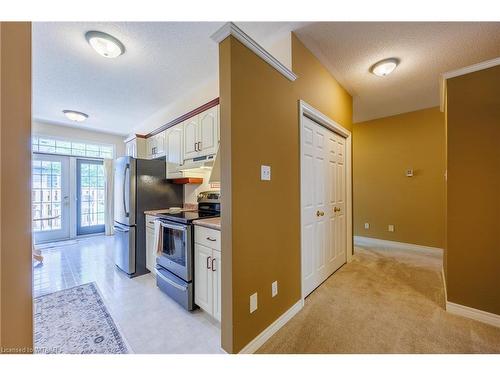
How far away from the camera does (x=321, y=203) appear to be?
2.50 meters

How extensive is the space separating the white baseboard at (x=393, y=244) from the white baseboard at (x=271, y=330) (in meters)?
3.02

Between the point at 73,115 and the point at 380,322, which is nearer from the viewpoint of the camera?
the point at 380,322

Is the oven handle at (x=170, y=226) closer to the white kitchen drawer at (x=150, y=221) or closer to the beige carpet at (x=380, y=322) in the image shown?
the white kitchen drawer at (x=150, y=221)

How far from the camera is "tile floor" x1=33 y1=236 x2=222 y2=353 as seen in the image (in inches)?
63.7

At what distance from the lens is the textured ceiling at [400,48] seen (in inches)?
75.7

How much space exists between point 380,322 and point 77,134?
673cm

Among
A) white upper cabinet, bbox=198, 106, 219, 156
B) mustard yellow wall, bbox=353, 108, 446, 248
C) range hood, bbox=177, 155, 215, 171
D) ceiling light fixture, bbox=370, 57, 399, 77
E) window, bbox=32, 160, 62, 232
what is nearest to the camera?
ceiling light fixture, bbox=370, 57, 399, 77

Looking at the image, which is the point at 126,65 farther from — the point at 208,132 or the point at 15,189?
the point at 15,189

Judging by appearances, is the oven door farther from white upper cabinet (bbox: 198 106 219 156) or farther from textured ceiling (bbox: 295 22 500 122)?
textured ceiling (bbox: 295 22 500 122)

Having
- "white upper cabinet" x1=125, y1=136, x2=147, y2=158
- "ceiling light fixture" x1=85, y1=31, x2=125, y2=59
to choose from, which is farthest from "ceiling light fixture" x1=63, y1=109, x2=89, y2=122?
"ceiling light fixture" x1=85, y1=31, x2=125, y2=59

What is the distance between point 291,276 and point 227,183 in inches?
46.3

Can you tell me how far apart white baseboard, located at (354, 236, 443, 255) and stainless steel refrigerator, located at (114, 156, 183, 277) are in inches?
164

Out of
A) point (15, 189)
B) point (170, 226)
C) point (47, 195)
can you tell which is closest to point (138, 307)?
point (170, 226)
